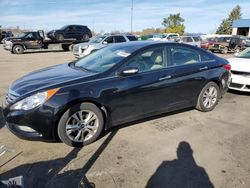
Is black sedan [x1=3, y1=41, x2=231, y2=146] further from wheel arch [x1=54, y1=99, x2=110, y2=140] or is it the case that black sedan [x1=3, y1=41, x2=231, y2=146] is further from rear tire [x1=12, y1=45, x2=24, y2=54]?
rear tire [x1=12, y1=45, x2=24, y2=54]

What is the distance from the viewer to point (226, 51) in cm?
2298

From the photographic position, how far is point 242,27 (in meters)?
59.4

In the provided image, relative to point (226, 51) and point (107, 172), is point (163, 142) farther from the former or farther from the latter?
point (226, 51)

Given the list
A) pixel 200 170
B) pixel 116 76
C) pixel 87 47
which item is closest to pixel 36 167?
pixel 116 76

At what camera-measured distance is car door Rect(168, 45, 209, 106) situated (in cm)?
474

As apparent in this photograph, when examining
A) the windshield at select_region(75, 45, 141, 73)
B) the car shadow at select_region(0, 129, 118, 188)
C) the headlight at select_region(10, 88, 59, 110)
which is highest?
the windshield at select_region(75, 45, 141, 73)

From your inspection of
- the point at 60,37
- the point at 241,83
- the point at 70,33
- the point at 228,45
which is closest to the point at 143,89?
the point at 241,83

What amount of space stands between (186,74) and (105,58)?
63.0 inches

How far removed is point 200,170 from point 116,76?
188 centimetres

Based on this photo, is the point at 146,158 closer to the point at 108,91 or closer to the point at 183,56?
the point at 108,91

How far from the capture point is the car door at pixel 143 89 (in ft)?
13.3

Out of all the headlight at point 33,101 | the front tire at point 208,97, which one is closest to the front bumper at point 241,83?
the front tire at point 208,97

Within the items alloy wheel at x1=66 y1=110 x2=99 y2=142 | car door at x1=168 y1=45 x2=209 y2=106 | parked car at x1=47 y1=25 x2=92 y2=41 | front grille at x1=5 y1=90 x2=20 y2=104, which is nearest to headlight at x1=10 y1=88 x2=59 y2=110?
front grille at x1=5 y1=90 x2=20 y2=104

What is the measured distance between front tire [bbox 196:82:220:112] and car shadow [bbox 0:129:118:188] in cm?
276
